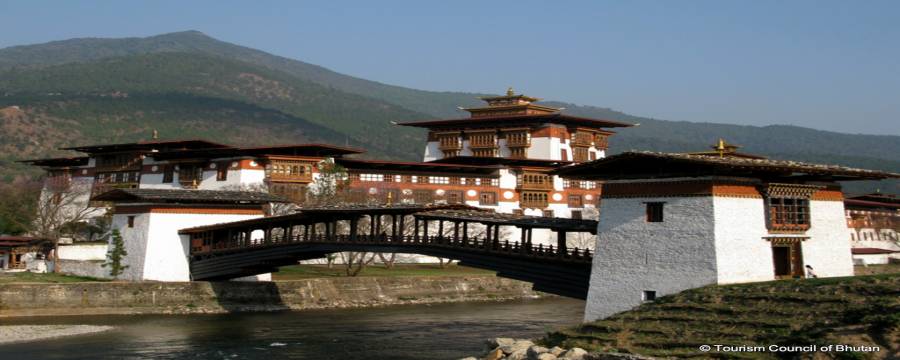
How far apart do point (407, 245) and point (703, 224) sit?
18740 millimetres

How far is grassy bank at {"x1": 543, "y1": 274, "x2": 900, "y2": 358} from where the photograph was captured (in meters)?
25.7

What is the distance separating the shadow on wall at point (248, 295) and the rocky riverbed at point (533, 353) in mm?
28942

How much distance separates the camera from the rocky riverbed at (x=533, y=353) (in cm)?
2848

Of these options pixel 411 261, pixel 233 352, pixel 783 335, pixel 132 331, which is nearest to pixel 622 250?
pixel 783 335

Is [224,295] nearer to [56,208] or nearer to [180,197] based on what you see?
[180,197]

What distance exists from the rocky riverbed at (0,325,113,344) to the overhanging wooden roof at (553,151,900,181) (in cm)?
2578

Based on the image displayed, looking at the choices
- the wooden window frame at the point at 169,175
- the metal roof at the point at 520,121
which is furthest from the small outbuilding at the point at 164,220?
the metal roof at the point at 520,121

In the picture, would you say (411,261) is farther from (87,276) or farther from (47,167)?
(47,167)

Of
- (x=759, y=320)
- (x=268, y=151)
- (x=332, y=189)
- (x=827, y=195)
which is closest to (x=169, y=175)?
(x=268, y=151)

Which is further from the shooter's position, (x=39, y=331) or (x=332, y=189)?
(x=332, y=189)

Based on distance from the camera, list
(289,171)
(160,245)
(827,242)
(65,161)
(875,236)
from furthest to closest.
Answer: (875,236)
(65,161)
(289,171)
(160,245)
(827,242)

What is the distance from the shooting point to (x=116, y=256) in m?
61.4

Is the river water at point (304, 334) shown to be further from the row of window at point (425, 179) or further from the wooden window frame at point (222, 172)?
the wooden window frame at point (222, 172)

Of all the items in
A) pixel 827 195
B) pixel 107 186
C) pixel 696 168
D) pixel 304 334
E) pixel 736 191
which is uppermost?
pixel 107 186
